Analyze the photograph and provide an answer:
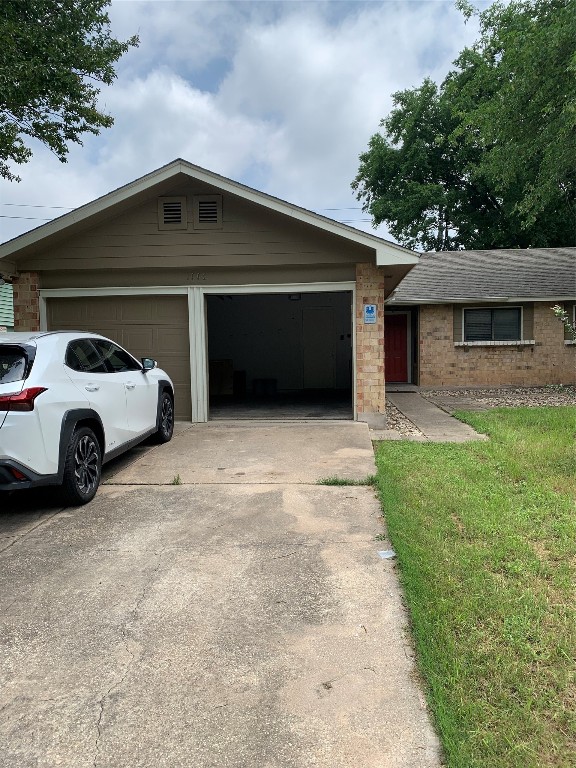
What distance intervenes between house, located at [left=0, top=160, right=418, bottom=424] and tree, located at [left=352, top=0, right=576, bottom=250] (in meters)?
6.74

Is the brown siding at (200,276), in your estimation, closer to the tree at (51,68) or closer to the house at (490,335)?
the tree at (51,68)

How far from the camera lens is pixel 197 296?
Result: 364 inches

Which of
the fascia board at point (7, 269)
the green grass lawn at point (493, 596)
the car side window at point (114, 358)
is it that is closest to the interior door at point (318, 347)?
the fascia board at point (7, 269)

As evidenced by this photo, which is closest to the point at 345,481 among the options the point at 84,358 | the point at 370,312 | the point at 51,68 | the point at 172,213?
the point at 84,358

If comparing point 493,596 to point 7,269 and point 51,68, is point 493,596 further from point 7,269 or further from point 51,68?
point 51,68

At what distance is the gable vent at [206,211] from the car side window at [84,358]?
3992mm

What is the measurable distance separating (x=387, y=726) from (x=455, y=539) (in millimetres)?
1950

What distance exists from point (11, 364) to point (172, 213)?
208 inches

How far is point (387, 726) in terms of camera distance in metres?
2.08

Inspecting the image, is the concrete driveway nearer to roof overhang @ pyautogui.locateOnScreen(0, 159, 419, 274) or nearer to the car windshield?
the car windshield

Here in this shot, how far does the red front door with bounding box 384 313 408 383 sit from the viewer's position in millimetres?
17547

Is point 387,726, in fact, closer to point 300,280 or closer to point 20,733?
point 20,733

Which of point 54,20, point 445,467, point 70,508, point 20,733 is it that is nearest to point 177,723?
point 20,733

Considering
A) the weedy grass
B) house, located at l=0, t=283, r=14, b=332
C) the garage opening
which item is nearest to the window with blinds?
Result: the garage opening
